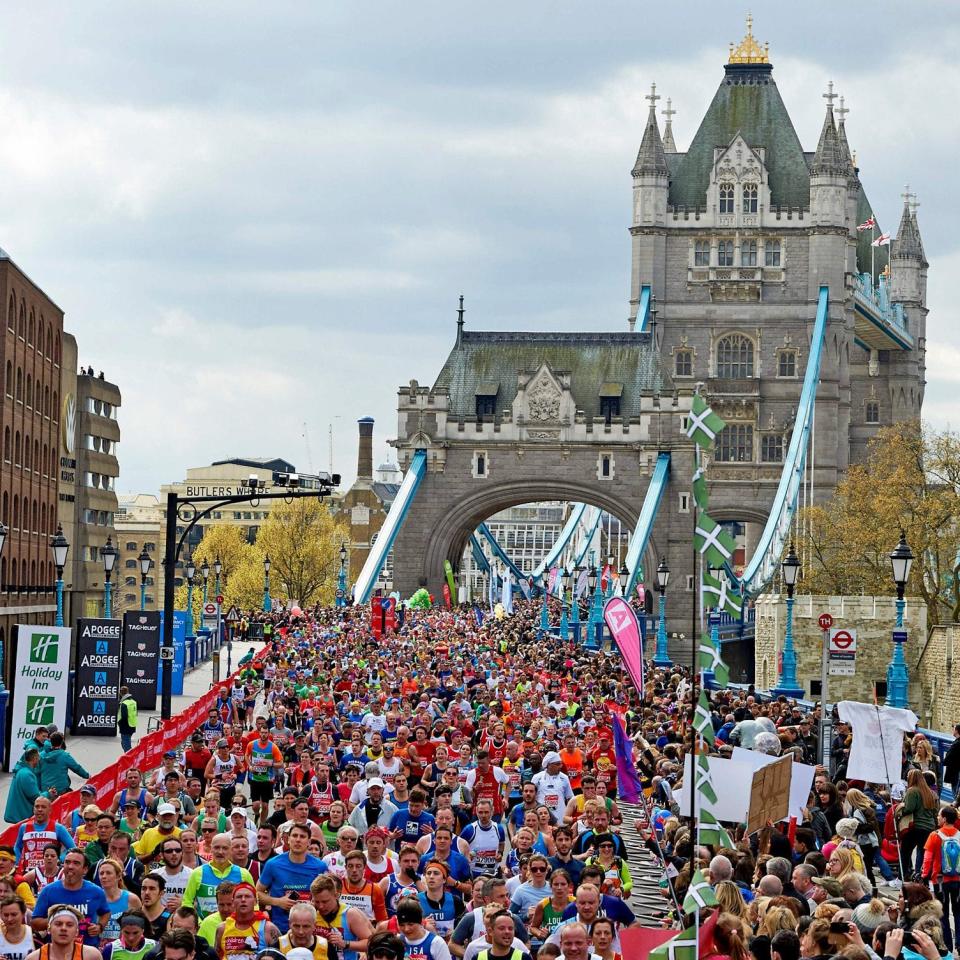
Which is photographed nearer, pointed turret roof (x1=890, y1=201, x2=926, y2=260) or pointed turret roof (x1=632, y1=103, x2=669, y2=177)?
pointed turret roof (x1=632, y1=103, x2=669, y2=177)

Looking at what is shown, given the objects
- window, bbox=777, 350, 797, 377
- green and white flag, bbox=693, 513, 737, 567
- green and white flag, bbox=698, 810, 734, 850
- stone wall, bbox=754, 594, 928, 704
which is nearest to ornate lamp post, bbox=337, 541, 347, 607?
window, bbox=777, 350, 797, 377

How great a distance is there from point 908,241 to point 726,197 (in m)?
27.4

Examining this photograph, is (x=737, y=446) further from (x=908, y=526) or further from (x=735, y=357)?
(x=908, y=526)

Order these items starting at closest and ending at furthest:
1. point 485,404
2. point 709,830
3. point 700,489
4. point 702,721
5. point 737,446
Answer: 1. point 700,489
2. point 702,721
3. point 709,830
4. point 485,404
5. point 737,446

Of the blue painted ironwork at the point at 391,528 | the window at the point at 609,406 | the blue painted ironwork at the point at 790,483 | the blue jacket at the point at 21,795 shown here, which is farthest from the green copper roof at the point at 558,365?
the blue jacket at the point at 21,795

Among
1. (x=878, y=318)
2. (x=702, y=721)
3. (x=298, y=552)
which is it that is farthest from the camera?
(x=298, y=552)

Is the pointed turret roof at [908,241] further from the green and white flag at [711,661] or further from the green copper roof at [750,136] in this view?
the green and white flag at [711,661]

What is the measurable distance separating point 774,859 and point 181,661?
123ft

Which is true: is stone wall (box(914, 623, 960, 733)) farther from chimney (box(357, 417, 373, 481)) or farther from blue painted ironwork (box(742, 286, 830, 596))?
chimney (box(357, 417, 373, 481))

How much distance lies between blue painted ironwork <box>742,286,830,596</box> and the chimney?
87660 mm

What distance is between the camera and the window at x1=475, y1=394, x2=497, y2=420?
296 feet

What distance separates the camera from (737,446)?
93.2 m

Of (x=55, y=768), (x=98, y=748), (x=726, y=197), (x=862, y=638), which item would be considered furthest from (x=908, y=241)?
(x=55, y=768)

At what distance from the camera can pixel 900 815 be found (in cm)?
1814
